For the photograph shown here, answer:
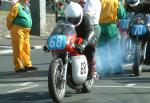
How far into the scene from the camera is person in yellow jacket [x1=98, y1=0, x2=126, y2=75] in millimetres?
12891

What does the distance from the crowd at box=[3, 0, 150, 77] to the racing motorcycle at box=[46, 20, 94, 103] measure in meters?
0.17

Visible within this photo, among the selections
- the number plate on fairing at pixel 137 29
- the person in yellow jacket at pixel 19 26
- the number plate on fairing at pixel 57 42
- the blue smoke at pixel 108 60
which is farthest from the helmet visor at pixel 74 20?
the person in yellow jacket at pixel 19 26

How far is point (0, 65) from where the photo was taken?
15.7 metres

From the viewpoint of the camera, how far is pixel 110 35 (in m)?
13.0

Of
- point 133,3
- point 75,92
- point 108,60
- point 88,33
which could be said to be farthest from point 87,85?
point 133,3

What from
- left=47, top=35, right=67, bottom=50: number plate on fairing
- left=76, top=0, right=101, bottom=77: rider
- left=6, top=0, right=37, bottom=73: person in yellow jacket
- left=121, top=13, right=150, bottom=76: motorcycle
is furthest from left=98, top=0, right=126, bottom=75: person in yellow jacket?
left=47, top=35, right=67, bottom=50: number plate on fairing

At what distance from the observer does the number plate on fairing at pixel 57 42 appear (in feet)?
30.9

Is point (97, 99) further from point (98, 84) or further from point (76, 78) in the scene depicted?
point (98, 84)

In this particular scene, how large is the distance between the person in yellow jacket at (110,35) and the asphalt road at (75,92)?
37 cm

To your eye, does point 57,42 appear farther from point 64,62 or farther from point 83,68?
point 83,68

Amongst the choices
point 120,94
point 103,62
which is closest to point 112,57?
point 103,62

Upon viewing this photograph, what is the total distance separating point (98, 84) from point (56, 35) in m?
2.39

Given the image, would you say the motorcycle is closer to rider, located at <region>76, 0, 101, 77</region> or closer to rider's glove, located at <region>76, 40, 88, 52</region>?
rider, located at <region>76, 0, 101, 77</region>

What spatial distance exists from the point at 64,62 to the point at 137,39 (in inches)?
148
